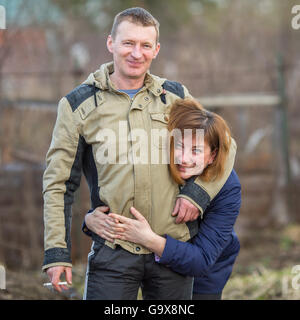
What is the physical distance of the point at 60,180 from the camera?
2.49 meters

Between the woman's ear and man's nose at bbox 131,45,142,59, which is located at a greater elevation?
man's nose at bbox 131,45,142,59

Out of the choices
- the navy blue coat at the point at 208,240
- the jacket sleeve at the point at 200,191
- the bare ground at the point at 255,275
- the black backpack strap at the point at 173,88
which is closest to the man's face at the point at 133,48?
the black backpack strap at the point at 173,88

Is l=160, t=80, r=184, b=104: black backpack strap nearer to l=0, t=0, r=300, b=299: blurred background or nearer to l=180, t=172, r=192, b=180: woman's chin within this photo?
l=180, t=172, r=192, b=180: woman's chin

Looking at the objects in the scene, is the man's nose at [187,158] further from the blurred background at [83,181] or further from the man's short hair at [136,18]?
the blurred background at [83,181]

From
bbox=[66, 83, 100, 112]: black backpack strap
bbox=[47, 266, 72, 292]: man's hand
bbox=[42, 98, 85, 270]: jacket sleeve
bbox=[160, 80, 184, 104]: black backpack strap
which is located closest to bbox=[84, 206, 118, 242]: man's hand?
bbox=[42, 98, 85, 270]: jacket sleeve

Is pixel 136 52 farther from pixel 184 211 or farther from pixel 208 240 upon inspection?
pixel 208 240

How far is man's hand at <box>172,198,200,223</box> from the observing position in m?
2.44

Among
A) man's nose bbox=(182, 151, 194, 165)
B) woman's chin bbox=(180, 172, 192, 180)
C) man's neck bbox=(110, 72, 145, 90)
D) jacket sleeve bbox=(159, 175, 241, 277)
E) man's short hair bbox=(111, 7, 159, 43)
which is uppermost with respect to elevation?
man's short hair bbox=(111, 7, 159, 43)

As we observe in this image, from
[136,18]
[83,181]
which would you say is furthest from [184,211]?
[83,181]

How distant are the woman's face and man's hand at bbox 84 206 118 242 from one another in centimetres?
41

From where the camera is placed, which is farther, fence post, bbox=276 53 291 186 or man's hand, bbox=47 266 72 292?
fence post, bbox=276 53 291 186

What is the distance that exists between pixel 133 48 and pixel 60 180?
0.71 m

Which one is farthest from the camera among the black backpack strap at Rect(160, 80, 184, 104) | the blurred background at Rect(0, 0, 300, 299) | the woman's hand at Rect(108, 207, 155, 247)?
the blurred background at Rect(0, 0, 300, 299)
